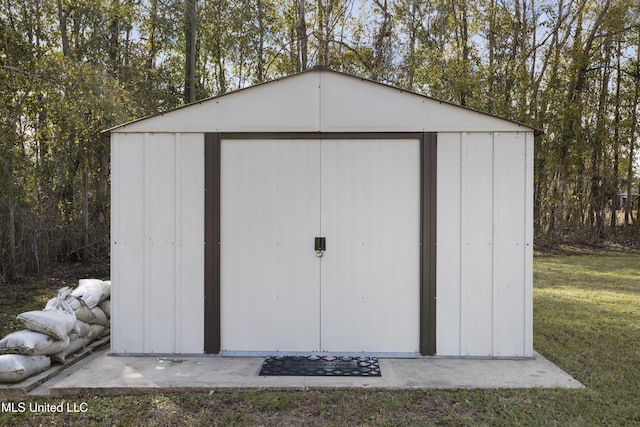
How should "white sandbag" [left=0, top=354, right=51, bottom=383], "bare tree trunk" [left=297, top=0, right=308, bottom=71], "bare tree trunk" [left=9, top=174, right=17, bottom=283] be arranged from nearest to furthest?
"white sandbag" [left=0, top=354, right=51, bottom=383]
"bare tree trunk" [left=9, top=174, right=17, bottom=283]
"bare tree trunk" [left=297, top=0, right=308, bottom=71]

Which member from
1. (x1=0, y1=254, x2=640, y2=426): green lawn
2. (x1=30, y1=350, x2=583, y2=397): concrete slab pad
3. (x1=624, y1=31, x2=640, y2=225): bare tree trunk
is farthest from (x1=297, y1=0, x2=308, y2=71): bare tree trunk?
(x1=0, y1=254, x2=640, y2=426): green lawn

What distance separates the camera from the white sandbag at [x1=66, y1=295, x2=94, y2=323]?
4.49m

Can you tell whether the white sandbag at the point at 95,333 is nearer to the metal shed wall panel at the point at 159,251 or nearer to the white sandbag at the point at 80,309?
the white sandbag at the point at 80,309

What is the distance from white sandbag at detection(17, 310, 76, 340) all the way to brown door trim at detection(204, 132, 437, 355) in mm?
1169

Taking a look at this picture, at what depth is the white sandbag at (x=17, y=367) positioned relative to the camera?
11.6 feet

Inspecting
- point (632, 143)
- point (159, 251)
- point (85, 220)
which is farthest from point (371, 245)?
point (632, 143)

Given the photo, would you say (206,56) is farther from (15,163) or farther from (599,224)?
(599,224)

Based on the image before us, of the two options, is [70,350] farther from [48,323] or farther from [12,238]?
[12,238]

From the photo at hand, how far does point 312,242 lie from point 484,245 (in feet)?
5.06

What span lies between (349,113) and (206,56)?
10.4 meters

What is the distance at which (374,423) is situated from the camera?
3045 mm

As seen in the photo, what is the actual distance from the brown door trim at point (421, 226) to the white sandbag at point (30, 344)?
48.9 inches

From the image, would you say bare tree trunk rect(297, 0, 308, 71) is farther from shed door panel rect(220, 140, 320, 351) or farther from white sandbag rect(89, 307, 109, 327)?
white sandbag rect(89, 307, 109, 327)

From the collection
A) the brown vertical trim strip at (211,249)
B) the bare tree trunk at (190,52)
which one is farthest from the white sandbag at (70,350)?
the bare tree trunk at (190,52)
